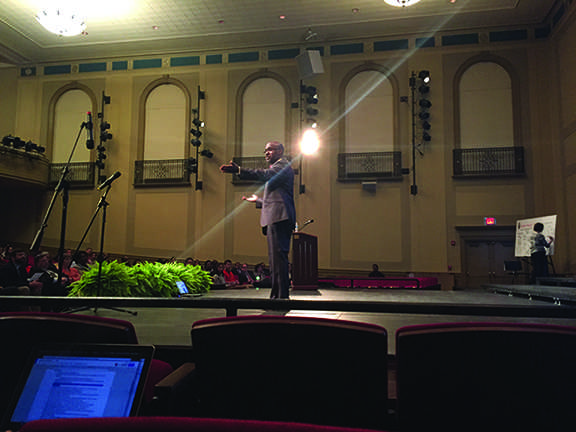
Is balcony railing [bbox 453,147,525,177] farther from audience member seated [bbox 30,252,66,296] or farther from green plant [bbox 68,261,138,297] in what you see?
audience member seated [bbox 30,252,66,296]

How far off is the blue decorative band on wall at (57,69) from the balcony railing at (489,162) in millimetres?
10069

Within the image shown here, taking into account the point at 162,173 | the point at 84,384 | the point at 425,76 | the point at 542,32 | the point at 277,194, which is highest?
the point at 542,32

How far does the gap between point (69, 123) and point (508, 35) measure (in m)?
10.9

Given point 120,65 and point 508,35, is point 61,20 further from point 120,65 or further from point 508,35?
point 508,35

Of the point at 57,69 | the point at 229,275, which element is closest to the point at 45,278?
the point at 229,275

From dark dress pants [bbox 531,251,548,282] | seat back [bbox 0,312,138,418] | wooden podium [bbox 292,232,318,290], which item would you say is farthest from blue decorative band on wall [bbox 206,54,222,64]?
seat back [bbox 0,312,138,418]

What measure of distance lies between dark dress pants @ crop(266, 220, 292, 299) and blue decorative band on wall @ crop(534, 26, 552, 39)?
30.1 ft

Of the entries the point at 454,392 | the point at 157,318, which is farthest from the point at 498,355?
the point at 157,318

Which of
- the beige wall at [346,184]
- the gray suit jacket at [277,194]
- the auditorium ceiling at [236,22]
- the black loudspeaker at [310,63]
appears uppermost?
the auditorium ceiling at [236,22]

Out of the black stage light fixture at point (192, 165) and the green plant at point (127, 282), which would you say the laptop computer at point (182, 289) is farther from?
the black stage light fixture at point (192, 165)

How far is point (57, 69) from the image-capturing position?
38.1ft

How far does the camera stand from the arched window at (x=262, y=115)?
415 inches

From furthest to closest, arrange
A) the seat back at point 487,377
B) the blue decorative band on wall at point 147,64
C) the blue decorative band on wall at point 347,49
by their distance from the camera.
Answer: the blue decorative band on wall at point 147,64
the blue decorative band on wall at point 347,49
the seat back at point 487,377

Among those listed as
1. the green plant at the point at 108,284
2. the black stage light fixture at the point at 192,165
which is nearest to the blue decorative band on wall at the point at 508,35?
the black stage light fixture at the point at 192,165
